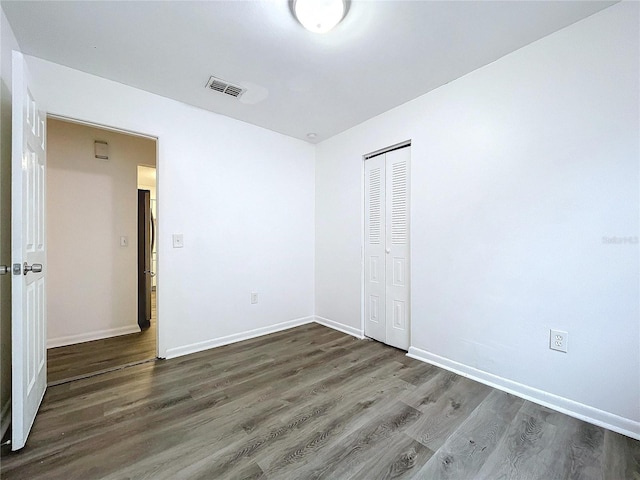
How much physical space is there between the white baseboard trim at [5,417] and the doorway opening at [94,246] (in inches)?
35.2

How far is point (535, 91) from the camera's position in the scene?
1902 millimetres

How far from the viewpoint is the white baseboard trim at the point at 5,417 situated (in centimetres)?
152

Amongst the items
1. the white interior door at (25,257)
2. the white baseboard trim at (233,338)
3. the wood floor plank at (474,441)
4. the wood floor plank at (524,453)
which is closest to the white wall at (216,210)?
the white baseboard trim at (233,338)

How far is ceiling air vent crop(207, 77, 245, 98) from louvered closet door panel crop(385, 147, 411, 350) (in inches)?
63.7

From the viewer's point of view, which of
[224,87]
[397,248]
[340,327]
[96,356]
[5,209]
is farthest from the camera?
[340,327]

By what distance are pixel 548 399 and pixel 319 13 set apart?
2.87 meters

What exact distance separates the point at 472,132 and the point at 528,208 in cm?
76

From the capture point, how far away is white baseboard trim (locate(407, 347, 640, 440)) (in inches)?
61.7

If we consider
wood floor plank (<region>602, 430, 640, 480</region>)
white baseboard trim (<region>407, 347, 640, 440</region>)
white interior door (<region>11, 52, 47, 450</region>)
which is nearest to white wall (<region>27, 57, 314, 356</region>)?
white interior door (<region>11, 52, 47, 450</region>)

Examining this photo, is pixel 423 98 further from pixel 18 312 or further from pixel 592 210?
pixel 18 312

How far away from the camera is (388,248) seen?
292 cm

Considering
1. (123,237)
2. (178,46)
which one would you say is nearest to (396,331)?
(178,46)

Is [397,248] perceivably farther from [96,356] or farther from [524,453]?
[96,356]

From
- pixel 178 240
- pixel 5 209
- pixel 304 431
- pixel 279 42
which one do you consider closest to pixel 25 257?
pixel 5 209
